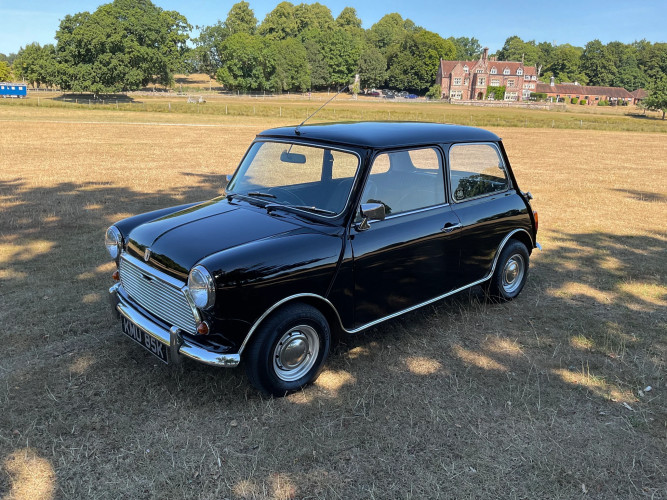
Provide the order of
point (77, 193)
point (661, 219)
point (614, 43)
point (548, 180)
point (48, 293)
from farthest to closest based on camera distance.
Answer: point (614, 43), point (548, 180), point (77, 193), point (661, 219), point (48, 293)

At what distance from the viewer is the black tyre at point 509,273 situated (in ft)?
16.4

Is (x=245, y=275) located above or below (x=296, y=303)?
above

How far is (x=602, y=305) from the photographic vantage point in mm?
5262

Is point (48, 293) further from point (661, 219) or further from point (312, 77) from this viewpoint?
point (312, 77)

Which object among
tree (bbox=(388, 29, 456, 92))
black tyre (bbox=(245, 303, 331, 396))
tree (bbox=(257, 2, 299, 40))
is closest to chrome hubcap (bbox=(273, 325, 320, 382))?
black tyre (bbox=(245, 303, 331, 396))

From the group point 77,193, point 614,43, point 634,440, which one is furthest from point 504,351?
point 614,43

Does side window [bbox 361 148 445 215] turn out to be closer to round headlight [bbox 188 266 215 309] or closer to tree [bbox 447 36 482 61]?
round headlight [bbox 188 266 215 309]

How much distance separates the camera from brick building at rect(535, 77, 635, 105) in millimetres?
117375

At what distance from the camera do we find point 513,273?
Result: 209 inches

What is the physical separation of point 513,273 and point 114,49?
226 feet

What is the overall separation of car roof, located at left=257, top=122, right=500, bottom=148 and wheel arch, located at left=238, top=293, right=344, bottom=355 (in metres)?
1.25

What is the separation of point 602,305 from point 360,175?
3.39 metres

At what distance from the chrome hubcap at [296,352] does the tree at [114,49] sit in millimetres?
65798

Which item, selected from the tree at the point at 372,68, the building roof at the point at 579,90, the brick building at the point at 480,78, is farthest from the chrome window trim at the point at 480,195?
the building roof at the point at 579,90
